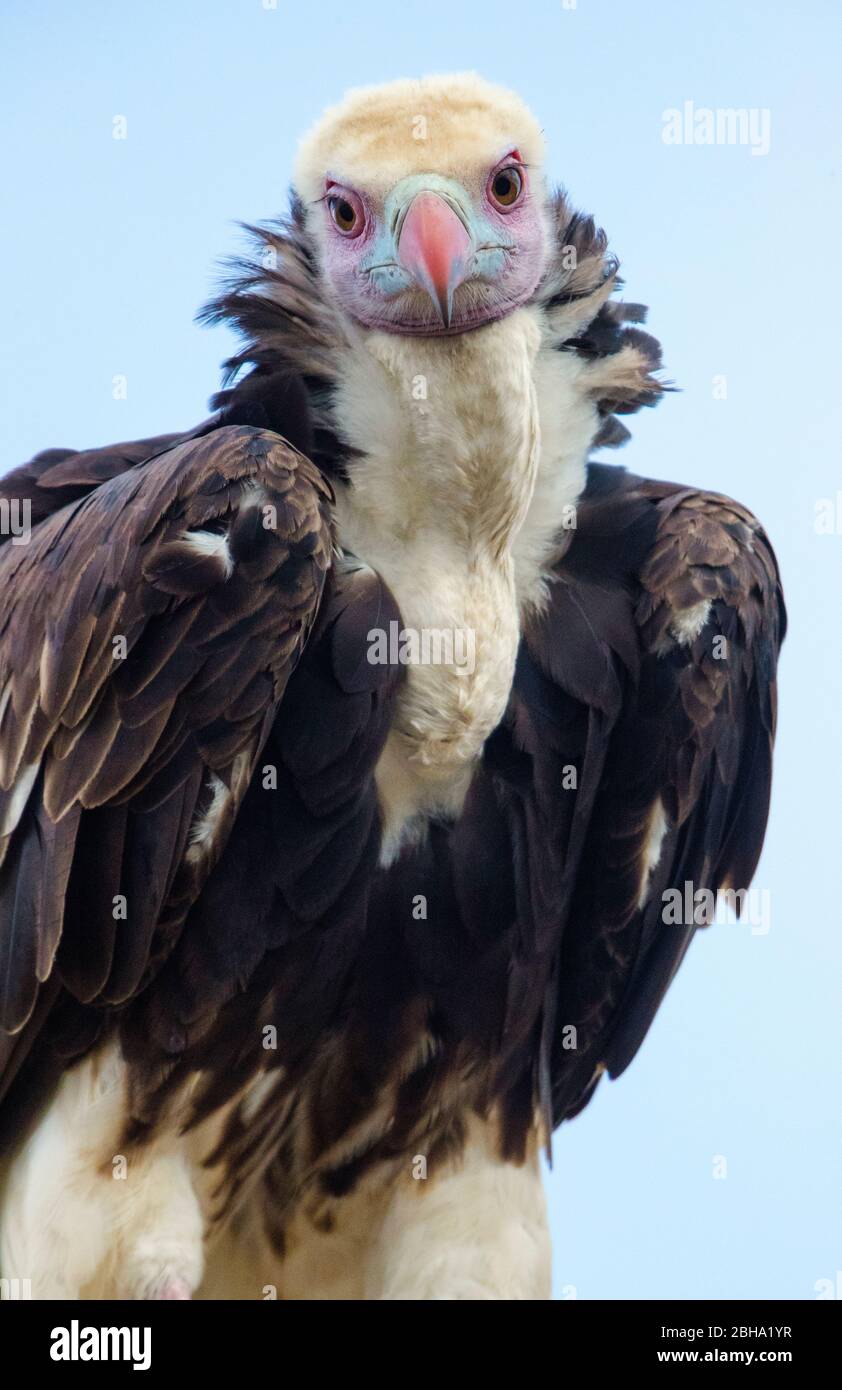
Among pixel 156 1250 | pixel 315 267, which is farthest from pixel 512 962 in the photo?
pixel 315 267

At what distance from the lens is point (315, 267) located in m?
7.18

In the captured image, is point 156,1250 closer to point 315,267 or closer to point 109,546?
point 109,546

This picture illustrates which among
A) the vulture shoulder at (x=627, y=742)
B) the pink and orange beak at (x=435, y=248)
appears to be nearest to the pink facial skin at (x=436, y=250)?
the pink and orange beak at (x=435, y=248)

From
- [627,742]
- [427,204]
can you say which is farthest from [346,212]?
[627,742]

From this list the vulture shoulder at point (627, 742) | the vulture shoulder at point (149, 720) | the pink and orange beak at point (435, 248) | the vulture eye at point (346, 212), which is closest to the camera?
the vulture shoulder at point (149, 720)

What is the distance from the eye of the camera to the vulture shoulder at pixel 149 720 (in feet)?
21.4

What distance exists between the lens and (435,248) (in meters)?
6.68

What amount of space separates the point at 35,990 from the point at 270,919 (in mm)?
664

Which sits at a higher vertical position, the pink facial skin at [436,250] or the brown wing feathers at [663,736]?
the pink facial skin at [436,250]

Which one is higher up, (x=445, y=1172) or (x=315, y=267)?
(x=315, y=267)

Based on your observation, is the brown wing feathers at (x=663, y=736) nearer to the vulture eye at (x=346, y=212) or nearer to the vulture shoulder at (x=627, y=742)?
the vulture shoulder at (x=627, y=742)

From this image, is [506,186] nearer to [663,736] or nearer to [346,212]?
[346,212]

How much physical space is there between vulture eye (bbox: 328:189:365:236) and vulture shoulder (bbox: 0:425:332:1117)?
753mm

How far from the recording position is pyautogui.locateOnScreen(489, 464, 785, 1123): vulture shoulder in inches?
281
